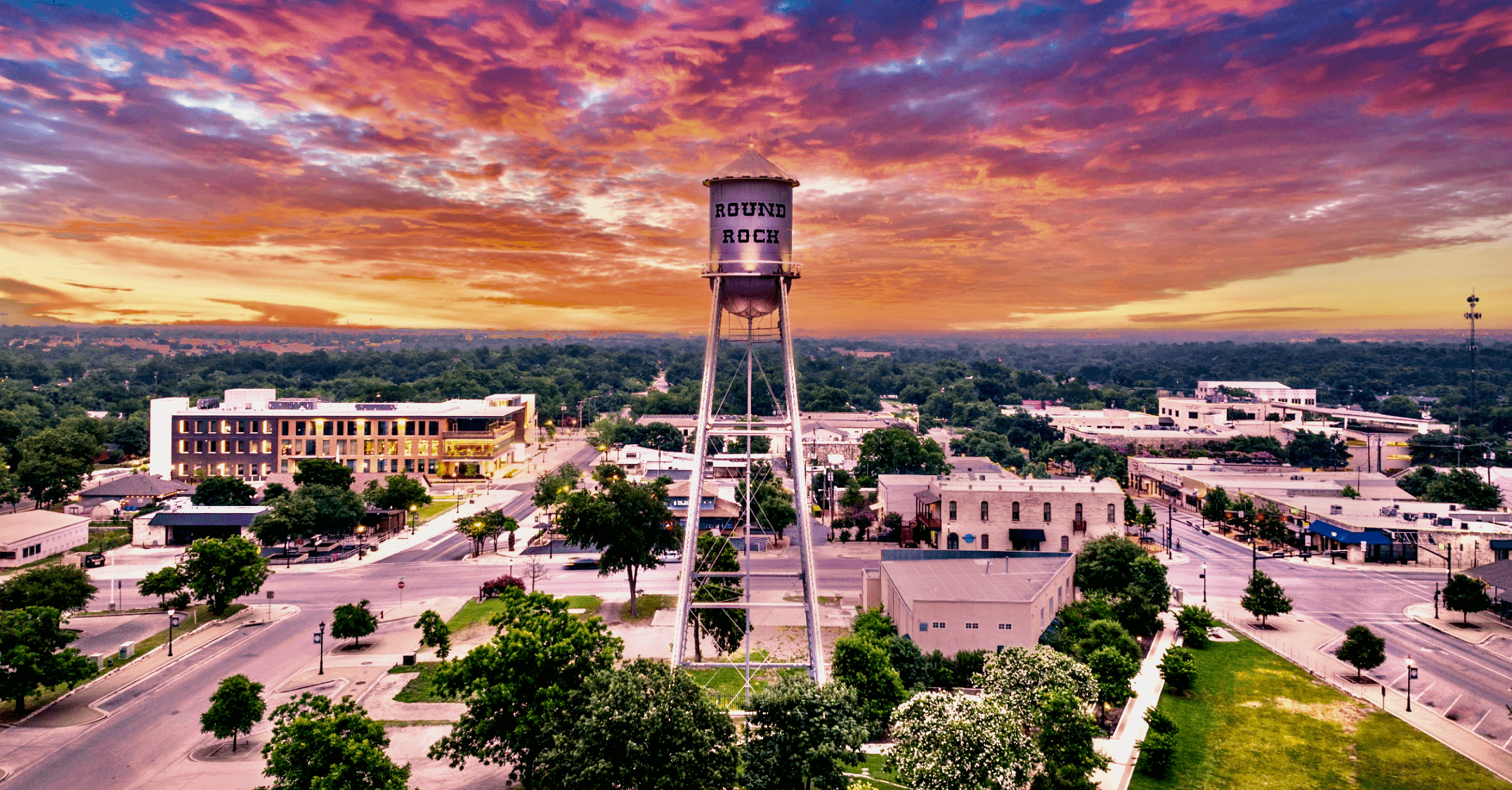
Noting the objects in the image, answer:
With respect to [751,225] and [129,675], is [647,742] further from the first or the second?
[129,675]

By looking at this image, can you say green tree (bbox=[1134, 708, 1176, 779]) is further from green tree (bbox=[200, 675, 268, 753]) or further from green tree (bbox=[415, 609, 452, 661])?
green tree (bbox=[200, 675, 268, 753])

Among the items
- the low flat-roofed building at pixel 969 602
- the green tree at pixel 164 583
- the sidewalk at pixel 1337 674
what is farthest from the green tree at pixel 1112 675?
the green tree at pixel 164 583

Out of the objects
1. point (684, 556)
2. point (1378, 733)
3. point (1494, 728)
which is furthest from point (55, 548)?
point (1494, 728)

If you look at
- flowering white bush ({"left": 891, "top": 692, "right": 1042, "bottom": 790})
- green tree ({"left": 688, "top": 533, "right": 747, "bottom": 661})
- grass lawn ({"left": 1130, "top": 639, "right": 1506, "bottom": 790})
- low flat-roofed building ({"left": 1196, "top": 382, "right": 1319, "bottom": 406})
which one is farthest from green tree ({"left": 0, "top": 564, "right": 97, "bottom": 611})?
low flat-roofed building ({"left": 1196, "top": 382, "right": 1319, "bottom": 406})

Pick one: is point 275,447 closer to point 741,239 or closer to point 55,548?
point 55,548

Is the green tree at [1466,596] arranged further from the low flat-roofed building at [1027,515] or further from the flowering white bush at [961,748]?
the flowering white bush at [961,748]
